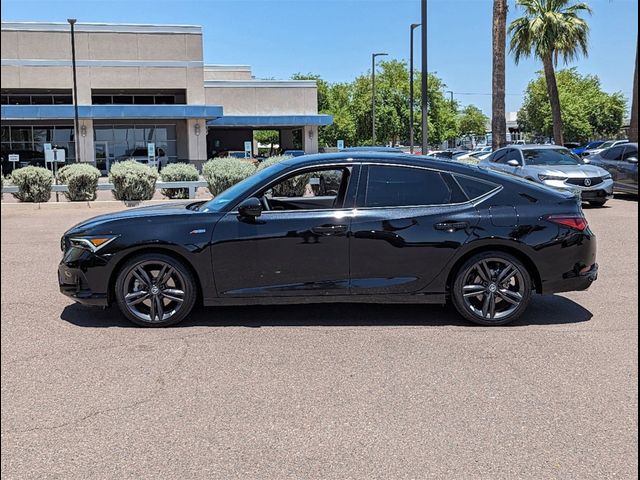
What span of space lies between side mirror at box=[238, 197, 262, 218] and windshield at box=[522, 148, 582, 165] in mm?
13129

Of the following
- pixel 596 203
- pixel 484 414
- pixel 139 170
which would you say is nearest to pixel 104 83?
pixel 139 170

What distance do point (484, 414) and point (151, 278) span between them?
316cm

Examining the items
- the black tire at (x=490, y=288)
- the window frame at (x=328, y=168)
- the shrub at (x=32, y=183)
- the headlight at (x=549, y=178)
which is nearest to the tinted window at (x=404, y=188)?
the window frame at (x=328, y=168)

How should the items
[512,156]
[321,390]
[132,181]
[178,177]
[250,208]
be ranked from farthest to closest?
1. [178,177]
2. [132,181]
3. [512,156]
4. [250,208]
5. [321,390]

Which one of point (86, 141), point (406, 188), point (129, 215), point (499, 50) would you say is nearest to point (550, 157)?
point (499, 50)

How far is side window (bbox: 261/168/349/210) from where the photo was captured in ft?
20.3

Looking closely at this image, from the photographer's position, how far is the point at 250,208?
5902 mm

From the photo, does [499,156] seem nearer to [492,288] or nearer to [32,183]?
[32,183]

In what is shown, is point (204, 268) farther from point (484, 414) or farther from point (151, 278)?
point (484, 414)

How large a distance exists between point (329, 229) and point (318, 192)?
148 centimetres

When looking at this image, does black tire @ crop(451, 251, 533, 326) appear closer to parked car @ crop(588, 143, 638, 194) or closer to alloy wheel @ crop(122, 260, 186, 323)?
alloy wheel @ crop(122, 260, 186, 323)

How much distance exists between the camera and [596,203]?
17453 mm

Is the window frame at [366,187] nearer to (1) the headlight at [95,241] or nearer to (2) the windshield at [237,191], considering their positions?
(2) the windshield at [237,191]

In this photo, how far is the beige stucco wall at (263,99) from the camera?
50.2m
